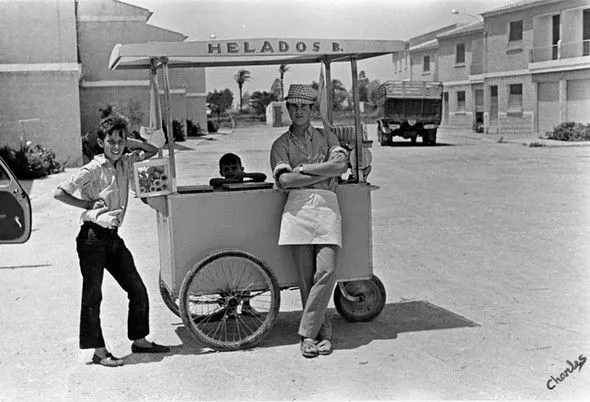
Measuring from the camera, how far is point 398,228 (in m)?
12.0

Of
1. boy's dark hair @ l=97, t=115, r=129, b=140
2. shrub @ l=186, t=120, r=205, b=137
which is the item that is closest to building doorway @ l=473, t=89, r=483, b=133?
shrub @ l=186, t=120, r=205, b=137

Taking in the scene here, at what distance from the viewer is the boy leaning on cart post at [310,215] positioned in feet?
19.6

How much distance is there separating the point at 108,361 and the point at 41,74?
21582mm

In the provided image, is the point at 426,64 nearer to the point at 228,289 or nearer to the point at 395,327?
the point at 395,327

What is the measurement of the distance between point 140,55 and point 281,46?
0.98 metres

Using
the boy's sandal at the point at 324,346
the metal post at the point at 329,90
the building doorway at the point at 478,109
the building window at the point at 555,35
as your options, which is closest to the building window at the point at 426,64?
the building doorway at the point at 478,109

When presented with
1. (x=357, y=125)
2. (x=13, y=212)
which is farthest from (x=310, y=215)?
(x=13, y=212)

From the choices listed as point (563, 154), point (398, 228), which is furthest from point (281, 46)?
point (563, 154)

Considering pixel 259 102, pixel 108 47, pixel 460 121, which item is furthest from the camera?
pixel 259 102

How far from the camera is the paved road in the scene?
5320 millimetres

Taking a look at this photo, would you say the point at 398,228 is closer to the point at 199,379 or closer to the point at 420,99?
the point at 199,379
